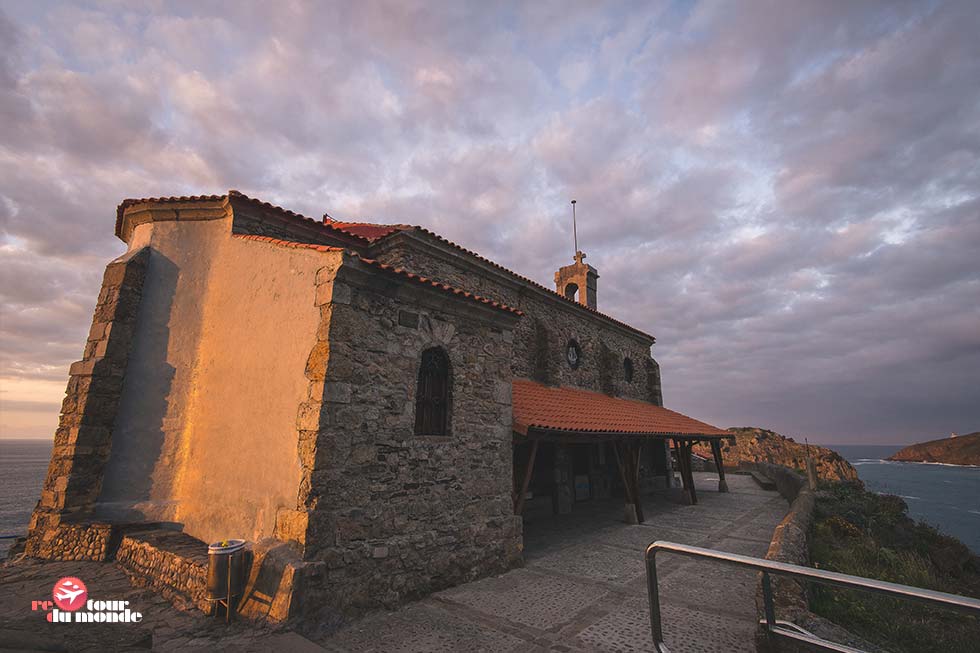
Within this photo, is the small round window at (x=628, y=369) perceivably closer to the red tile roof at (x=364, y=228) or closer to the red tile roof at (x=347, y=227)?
the red tile roof at (x=347, y=227)

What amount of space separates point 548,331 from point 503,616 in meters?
8.43

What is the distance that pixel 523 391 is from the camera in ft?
34.9

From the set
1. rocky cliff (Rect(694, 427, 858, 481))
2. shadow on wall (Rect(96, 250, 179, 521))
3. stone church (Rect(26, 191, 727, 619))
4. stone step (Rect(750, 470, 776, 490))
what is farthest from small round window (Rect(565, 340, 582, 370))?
rocky cliff (Rect(694, 427, 858, 481))

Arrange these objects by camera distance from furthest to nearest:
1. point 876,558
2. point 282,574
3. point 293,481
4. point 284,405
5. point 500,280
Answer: point 500,280
point 876,558
point 284,405
point 293,481
point 282,574

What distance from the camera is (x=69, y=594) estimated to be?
17.0 ft

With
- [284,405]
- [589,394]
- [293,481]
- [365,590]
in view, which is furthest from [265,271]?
[589,394]

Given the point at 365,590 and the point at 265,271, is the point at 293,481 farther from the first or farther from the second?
the point at 265,271

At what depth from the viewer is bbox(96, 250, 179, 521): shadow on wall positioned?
6719 millimetres

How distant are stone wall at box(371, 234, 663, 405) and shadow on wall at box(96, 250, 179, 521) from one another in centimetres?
432

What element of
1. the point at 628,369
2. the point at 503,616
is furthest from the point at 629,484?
the point at 628,369

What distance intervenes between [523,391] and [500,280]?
3125 millimetres

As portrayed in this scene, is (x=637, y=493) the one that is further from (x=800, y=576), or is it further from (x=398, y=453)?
(x=800, y=576)

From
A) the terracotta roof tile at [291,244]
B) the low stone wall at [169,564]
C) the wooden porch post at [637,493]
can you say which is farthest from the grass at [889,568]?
the low stone wall at [169,564]

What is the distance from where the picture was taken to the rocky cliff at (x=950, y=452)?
480ft
